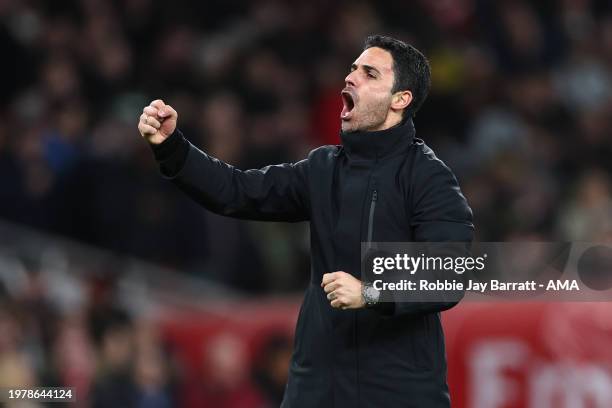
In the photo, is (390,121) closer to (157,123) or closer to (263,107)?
(157,123)

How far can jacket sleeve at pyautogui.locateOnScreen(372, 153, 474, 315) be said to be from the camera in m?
4.42

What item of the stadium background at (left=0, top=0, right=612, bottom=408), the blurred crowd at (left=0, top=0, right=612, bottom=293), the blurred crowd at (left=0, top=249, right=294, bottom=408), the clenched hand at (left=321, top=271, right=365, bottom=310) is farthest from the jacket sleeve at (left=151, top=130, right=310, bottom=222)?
the blurred crowd at (left=0, top=0, right=612, bottom=293)

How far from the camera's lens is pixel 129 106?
1100 cm

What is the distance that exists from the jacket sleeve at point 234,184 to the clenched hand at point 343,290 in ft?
1.98

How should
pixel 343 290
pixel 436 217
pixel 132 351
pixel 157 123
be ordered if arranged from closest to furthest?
pixel 343 290 < pixel 436 217 < pixel 157 123 < pixel 132 351

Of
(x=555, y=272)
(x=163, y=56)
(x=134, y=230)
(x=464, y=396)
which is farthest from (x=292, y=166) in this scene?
(x=163, y=56)

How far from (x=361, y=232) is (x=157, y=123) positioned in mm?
747

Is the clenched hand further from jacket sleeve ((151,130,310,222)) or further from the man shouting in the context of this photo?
jacket sleeve ((151,130,310,222))

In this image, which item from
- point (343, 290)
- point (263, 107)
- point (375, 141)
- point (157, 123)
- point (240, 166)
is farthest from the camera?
point (263, 107)

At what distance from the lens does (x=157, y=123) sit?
4645 mm

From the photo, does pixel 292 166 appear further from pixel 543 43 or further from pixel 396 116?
pixel 543 43

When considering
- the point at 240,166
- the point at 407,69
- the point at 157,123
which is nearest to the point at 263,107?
the point at 240,166

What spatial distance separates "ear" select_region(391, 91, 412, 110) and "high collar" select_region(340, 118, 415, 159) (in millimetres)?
66

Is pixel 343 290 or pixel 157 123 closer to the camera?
pixel 343 290
